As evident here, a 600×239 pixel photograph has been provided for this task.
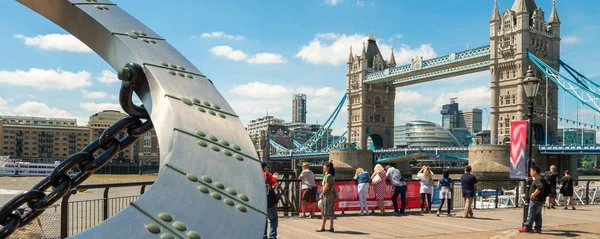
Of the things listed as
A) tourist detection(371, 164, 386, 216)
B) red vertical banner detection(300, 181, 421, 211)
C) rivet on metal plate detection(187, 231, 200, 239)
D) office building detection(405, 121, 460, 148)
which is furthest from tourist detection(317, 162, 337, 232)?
office building detection(405, 121, 460, 148)

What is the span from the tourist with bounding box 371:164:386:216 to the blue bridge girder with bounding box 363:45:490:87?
40.2m

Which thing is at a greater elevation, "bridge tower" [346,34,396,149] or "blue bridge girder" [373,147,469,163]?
"bridge tower" [346,34,396,149]

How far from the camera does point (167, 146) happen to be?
145 centimetres

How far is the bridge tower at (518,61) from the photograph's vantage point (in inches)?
1729

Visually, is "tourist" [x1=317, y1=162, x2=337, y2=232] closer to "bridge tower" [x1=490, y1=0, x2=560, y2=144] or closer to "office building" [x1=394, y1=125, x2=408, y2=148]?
"bridge tower" [x1=490, y1=0, x2=560, y2=144]

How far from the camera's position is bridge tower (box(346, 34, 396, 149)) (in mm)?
66812

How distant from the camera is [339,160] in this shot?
56156 mm

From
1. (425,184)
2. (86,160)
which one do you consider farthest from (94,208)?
(86,160)

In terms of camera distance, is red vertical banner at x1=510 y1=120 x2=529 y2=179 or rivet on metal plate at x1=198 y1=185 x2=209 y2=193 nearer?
rivet on metal plate at x1=198 y1=185 x2=209 y2=193

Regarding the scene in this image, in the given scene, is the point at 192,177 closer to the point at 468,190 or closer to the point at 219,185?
the point at 219,185

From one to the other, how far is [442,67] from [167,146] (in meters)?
53.0

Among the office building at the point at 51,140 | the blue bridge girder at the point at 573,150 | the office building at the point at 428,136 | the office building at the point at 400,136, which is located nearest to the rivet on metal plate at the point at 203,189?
the blue bridge girder at the point at 573,150

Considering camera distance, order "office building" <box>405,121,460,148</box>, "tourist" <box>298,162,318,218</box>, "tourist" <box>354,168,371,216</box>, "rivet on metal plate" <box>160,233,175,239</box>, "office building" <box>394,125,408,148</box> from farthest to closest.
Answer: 1. "office building" <box>394,125,408,148</box>
2. "office building" <box>405,121,460,148</box>
3. "tourist" <box>354,168,371,216</box>
4. "tourist" <box>298,162,318,218</box>
5. "rivet on metal plate" <box>160,233,175,239</box>

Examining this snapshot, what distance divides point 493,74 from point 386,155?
15271 millimetres
